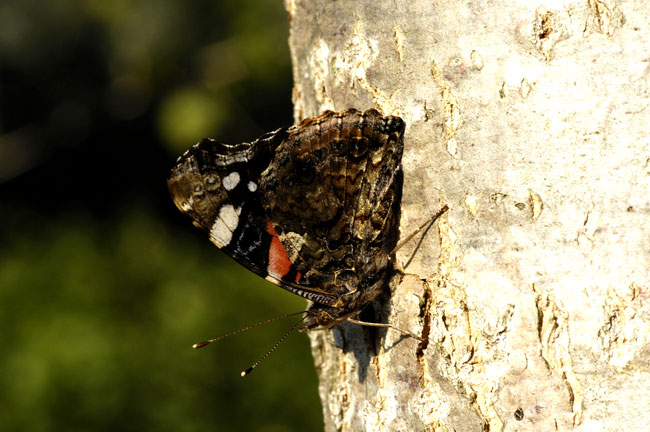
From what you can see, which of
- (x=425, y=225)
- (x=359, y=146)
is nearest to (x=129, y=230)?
(x=359, y=146)

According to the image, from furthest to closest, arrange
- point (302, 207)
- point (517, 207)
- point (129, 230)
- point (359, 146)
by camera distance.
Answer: point (129, 230) → point (302, 207) → point (359, 146) → point (517, 207)

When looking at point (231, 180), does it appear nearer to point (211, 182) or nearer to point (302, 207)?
point (211, 182)

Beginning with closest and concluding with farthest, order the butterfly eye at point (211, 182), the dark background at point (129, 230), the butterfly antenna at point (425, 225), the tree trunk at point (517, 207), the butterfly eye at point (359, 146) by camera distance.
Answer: the tree trunk at point (517, 207), the butterfly antenna at point (425, 225), the butterfly eye at point (359, 146), the butterfly eye at point (211, 182), the dark background at point (129, 230)

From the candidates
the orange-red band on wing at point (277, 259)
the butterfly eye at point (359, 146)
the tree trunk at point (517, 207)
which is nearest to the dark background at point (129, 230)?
the orange-red band on wing at point (277, 259)

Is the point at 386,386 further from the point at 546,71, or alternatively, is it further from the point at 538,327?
the point at 546,71

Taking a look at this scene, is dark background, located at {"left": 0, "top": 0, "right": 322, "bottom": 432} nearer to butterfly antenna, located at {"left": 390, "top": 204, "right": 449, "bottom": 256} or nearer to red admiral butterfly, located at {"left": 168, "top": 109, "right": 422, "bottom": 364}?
red admiral butterfly, located at {"left": 168, "top": 109, "right": 422, "bottom": 364}

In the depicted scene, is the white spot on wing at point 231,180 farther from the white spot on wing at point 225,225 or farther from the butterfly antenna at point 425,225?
the butterfly antenna at point 425,225

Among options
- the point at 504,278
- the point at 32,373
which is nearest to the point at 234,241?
the point at 504,278

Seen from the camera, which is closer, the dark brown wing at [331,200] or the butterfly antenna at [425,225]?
the butterfly antenna at [425,225]
